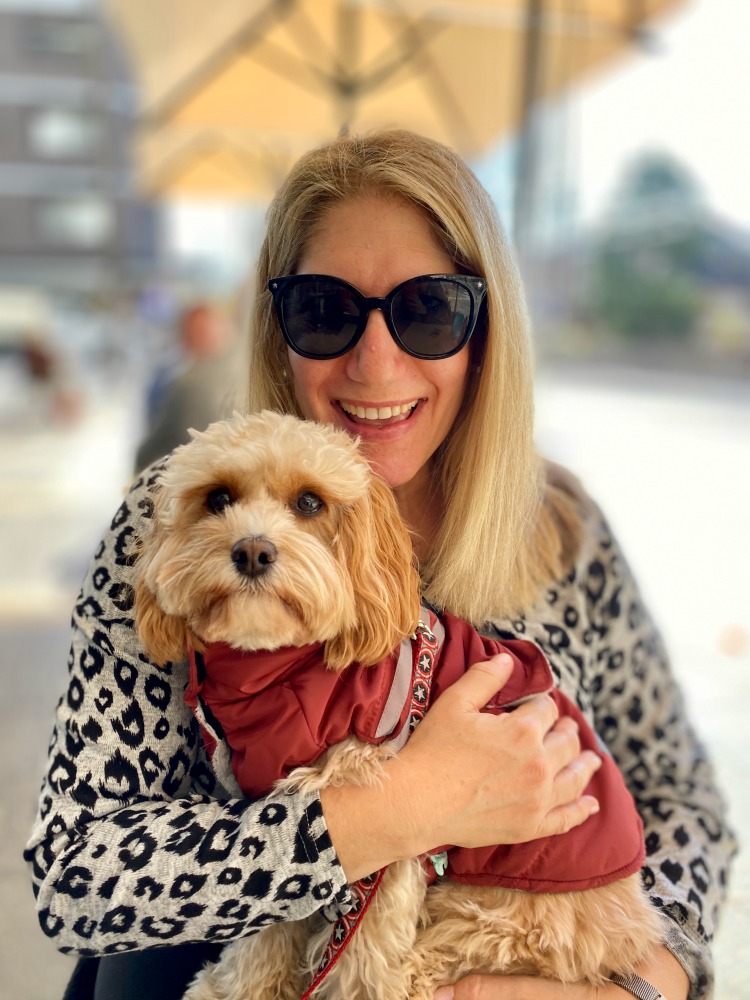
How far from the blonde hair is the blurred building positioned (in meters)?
38.1

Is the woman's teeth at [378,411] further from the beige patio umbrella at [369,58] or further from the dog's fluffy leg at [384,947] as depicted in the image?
the beige patio umbrella at [369,58]

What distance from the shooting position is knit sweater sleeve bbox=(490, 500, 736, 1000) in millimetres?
1685

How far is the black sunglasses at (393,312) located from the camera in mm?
1565

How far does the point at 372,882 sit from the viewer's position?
54.5 inches

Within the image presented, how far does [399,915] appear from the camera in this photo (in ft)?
4.58

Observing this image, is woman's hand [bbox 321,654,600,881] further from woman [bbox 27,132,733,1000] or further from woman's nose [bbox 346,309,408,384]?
woman's nose [bbox 346,309,408,384]

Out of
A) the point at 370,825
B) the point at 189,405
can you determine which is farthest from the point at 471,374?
the point at 189,405

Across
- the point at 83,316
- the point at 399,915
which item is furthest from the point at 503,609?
the point at 83,316

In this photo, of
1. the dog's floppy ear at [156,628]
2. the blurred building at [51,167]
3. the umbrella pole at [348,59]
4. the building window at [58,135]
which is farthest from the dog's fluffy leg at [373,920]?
the building window at [58,135]

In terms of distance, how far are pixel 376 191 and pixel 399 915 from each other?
1231 mm

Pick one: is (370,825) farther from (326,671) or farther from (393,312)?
(393,312)

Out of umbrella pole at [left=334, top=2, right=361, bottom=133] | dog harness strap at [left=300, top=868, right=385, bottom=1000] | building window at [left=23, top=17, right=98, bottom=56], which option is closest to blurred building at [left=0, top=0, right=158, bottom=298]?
building window at [left=23, top=17, right=98, bottom=56]

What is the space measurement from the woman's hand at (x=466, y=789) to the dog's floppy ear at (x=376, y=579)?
0.50 feet

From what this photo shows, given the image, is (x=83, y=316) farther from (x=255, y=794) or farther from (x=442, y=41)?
(x=255, y=794)
